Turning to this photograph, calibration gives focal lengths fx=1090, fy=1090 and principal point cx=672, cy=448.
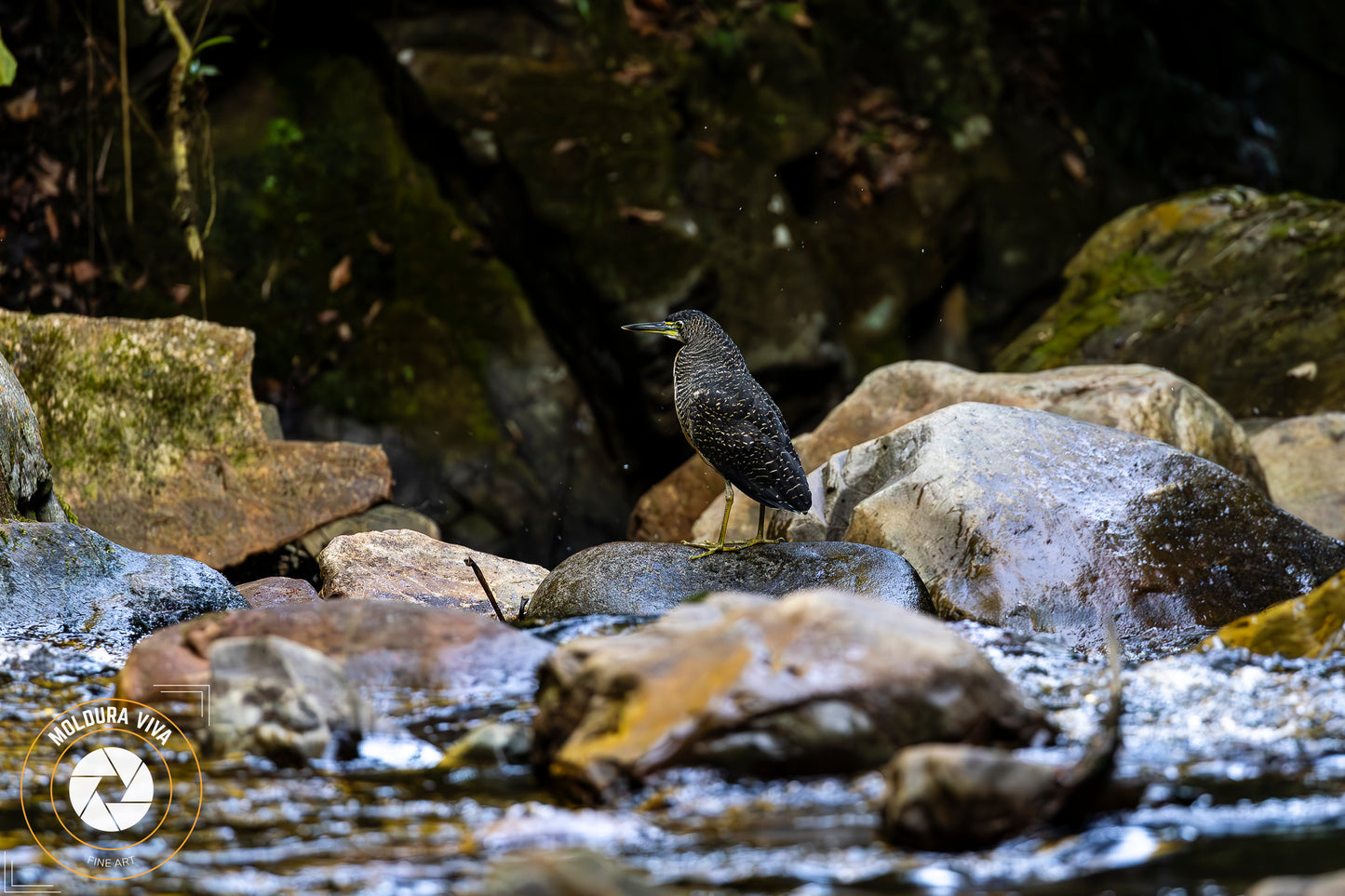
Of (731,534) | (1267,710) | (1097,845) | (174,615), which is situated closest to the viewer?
(1097,845)

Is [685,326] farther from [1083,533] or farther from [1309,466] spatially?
[1309,466]

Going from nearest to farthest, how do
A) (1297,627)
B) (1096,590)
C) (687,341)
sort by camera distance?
(1297,627), (1096,590), (687,341)

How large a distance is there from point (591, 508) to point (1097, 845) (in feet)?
19.2

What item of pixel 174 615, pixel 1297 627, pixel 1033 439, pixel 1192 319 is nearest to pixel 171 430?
pixel 174 615

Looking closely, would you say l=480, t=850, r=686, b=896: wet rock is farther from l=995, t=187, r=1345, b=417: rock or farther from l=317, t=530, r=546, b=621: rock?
l=995, t=187, r=1345, b=417: rock

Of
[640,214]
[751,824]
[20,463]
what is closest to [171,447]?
[20,463]

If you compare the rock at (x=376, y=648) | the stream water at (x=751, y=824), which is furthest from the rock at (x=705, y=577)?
the stream water at (x=751, y=824)

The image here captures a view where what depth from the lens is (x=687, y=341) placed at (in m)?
4.95

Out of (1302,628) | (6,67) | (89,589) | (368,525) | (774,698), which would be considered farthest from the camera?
(368,525)

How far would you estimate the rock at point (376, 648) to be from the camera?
2.99 m

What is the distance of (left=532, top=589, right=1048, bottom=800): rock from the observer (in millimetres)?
2293

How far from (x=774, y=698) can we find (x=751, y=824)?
269 millimetres

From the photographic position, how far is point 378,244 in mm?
7719

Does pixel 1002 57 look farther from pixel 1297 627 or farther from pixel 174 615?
pixel 174 615
